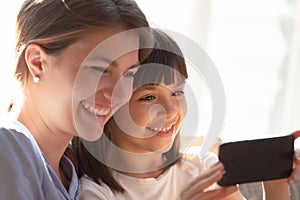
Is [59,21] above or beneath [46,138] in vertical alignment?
above

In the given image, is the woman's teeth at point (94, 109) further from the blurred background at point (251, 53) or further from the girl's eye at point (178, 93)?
the blurred background at point (251, 53)

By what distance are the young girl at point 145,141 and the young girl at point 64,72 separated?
98 millimetres

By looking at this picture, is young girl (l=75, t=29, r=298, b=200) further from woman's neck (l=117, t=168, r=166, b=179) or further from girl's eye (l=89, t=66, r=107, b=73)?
girl's eye (l=89, t=66, r=107, b=73)

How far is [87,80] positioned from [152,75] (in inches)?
7.0

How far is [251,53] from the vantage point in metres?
1.83

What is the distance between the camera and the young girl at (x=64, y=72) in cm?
96

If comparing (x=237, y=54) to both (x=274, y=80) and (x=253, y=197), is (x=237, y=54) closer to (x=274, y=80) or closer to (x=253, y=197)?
(x=274, y=80)

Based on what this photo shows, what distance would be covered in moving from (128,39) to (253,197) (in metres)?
0.53

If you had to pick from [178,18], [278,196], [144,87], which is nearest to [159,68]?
[144,87]

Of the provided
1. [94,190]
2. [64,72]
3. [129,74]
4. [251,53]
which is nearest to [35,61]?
[64,72]

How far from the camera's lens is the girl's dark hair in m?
1.11

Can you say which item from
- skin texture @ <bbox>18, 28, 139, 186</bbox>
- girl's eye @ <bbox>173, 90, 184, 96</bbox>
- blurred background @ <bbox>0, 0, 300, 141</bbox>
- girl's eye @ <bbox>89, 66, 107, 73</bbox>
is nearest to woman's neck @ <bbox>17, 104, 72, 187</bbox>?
skin texture @ <bbox>18, 28, 139, 186</bbox>

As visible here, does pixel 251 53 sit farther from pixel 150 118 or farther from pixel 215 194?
pixel 215 194

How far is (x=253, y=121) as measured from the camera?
74.6 inches
